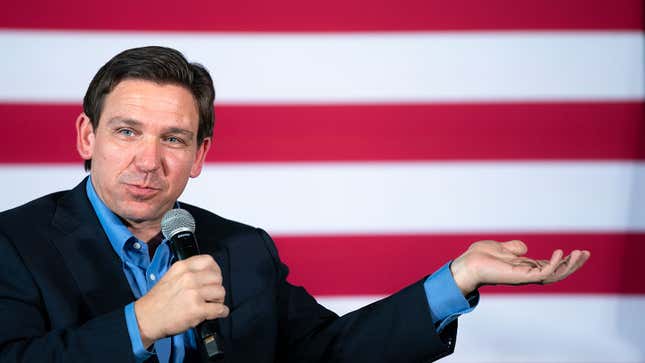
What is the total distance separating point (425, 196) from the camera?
7.68ft

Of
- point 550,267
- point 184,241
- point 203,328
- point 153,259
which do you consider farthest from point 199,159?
point 550,267

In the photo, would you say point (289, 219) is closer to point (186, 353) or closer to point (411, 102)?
point (411, 102)

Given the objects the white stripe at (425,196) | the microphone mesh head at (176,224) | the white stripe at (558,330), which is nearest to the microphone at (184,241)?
the microphone mesh head at (176,224)

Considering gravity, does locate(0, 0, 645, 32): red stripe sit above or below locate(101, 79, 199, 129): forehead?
above

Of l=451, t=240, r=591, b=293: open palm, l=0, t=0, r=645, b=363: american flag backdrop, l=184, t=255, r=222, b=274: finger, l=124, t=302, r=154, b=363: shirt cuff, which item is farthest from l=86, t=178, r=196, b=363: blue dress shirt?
l=0, t=0, r=645, b=363: american flag backdrop

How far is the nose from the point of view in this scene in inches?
56.1

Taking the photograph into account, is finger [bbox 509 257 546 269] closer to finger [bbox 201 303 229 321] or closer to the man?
the man

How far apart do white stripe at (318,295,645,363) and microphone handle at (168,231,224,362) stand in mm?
1358

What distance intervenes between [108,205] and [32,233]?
0.14 metres

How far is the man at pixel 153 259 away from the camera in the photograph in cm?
137

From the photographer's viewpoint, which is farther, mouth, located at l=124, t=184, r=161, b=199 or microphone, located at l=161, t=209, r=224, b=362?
mouth, located at l=124, t=184, r=161, b=199

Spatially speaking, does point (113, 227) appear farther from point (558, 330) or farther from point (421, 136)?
point (558, 330)

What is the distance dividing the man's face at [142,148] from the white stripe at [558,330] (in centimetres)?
118

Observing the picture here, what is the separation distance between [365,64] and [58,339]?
1.33m
